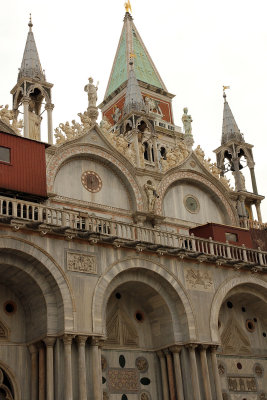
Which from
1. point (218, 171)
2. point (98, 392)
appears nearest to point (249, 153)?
point (218, 171)

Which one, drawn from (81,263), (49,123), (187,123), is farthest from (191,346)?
(187,123)

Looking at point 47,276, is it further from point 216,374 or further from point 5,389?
point 216,374

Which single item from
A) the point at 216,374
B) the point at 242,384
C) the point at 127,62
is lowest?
the point at 242,384

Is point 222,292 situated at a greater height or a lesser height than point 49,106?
lesser

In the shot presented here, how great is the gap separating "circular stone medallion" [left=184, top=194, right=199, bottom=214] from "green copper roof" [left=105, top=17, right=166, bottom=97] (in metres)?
22.4

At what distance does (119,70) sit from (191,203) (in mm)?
25292

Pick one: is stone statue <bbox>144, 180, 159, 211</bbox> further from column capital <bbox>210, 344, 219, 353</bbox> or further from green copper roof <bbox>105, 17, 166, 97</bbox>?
green copper roof <bbox>105, 17, 166, 97</bbox>

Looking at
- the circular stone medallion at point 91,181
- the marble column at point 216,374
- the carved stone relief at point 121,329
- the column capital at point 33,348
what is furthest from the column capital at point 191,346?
the circular stone medallion at point 91,181

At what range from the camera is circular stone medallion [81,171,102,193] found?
29.2 m

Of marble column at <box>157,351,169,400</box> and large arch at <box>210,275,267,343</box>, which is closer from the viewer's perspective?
marble column at <box>157,351,169,400</box>

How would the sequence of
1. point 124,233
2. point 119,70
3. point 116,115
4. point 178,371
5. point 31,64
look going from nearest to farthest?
point 178,371, point 124,233, point 31,64, point 116,115, point 119,70

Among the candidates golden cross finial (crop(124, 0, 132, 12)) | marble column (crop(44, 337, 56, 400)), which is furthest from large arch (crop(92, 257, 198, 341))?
golden cross finial (crop(124, 0, 132, 12))

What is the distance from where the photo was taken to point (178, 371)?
25.1 m

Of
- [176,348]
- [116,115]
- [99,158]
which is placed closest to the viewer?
[176,348]
